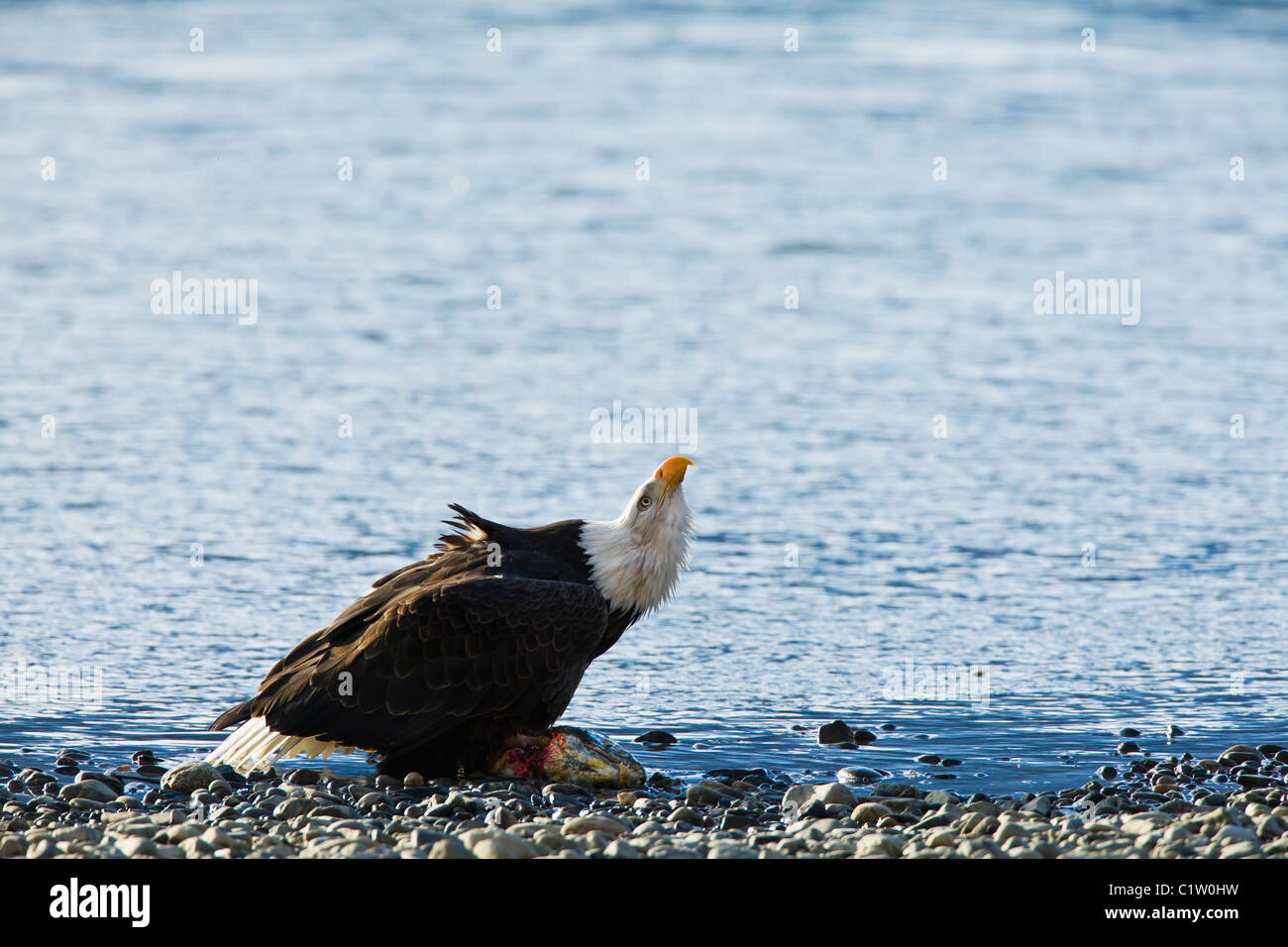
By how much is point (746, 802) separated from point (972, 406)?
789 centimetres

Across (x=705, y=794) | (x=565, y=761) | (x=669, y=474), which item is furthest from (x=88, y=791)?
(x=669, y=474)

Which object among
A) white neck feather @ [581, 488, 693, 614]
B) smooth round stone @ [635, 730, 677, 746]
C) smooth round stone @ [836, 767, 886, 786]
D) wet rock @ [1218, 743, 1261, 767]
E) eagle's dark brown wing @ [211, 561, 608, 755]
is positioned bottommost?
smooth round stone @ [836, 767, 886, 786]

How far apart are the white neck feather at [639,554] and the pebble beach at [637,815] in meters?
0.80

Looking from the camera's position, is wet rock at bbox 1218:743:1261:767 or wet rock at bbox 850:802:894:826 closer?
wet rock at bbox 850:802:894:826

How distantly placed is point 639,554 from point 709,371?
7737 millimetres

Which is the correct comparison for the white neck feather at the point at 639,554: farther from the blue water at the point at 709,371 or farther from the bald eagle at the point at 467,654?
the blue water at the point at 709,371

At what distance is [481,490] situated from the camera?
12.0 m

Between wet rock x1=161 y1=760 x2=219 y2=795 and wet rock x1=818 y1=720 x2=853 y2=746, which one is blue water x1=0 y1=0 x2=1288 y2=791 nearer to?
wet rock x1=818 y1=720 x2=853 y2=746

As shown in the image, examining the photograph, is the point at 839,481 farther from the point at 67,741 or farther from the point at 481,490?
the point at 67,741

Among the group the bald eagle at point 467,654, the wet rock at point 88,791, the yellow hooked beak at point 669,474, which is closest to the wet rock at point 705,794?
the bald eagle at point 467,654

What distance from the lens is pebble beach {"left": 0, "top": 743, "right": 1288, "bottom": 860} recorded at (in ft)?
18.4

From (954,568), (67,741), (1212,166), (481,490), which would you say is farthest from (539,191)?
(67,741)

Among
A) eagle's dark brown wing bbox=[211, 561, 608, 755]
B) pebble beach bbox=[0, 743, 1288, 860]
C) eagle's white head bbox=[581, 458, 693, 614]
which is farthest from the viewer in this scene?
eagle's white head bbox=[581, 458, 693, 614]

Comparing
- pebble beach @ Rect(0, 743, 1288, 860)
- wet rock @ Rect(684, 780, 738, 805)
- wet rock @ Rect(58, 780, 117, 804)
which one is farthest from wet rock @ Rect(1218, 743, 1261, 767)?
wet rock @ Rect(58, 780, 117, 804)
